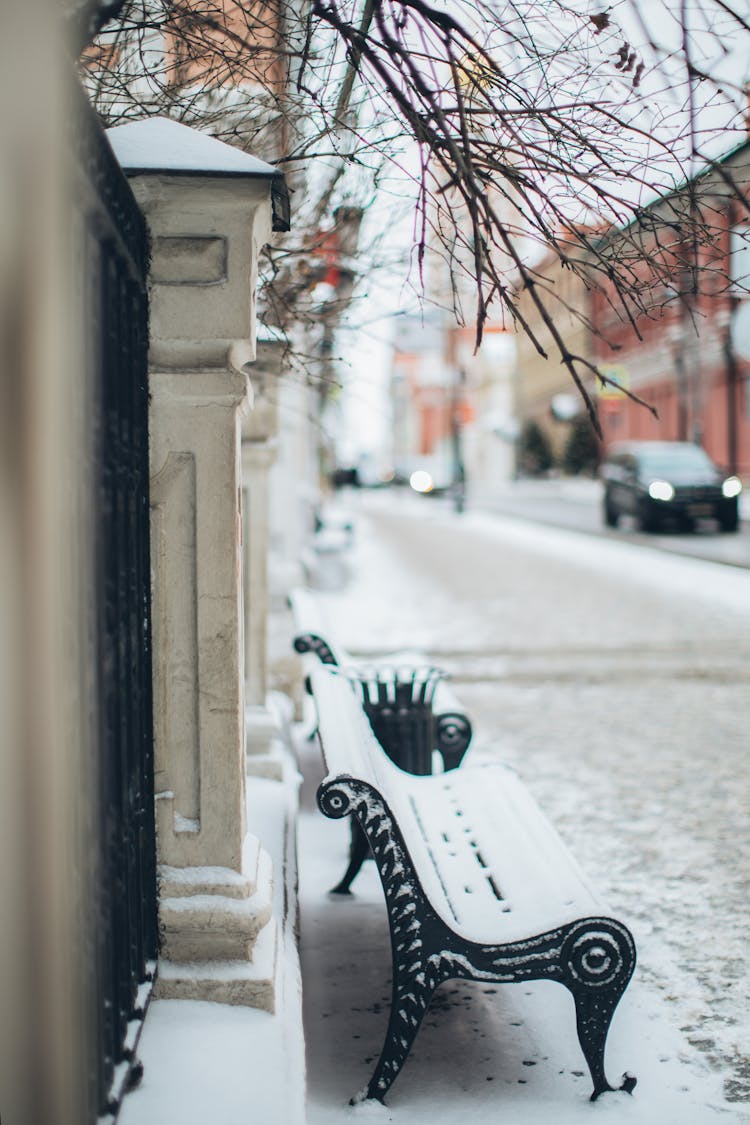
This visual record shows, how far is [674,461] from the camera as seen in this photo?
25.9m

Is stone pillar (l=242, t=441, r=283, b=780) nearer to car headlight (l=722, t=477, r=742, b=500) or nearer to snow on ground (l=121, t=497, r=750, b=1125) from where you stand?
snow on ground (l=121, t=497, r=750, b=1125)

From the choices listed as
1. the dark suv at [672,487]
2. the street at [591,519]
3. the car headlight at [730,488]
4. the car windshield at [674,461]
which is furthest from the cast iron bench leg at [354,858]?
the car windshield at [674,461]

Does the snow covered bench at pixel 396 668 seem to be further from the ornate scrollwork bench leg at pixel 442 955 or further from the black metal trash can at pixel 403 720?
the ornate scrollwork bench leg at pixel 442 955

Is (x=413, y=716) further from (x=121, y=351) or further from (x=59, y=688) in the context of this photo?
(x=59, y=688)

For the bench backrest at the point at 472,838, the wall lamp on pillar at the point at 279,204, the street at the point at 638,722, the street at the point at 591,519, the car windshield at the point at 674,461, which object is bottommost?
the street at the point at 638,722

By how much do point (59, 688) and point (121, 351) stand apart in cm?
102

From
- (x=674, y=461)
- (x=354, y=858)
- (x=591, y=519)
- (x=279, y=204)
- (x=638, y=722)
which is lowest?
(x=638, y=722)

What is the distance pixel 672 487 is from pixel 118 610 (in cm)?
2332

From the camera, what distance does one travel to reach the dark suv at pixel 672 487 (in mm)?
24641

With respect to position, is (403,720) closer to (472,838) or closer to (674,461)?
(472,838)

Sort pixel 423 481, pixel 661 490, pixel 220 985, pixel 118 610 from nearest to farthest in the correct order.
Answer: pixel 118 610 < pixel 220 985 < pixel 661 490 < pixel 423 481

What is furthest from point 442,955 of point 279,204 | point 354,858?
point 279,204

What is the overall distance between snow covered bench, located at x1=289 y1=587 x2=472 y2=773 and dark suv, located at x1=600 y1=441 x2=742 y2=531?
18789 millimetres

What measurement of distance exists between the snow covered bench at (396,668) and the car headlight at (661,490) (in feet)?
61.5
